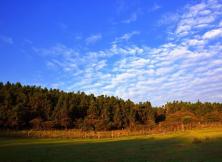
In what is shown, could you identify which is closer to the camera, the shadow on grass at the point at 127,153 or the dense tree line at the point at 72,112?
the shadow on grass at the point at 127,153

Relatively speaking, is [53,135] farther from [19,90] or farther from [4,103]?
[19,90]

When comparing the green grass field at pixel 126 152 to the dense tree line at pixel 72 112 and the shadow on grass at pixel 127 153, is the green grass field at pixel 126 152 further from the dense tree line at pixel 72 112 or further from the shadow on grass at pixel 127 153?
the dense tree line at pixel 72 112

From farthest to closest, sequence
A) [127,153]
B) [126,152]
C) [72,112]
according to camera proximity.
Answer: [72,112] < [126,152] < [127,153]

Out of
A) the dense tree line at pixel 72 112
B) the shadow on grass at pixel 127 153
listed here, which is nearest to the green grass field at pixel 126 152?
the shadow on grass at pixel 127 153

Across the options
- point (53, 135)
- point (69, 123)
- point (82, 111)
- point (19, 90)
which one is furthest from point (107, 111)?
point (53, 135)

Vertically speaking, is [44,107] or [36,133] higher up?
[44,107]

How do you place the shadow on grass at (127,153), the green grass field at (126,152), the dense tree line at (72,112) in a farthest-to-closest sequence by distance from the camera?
the dense tree line at (72,112) < the green grass field at (126,152) < the shadow on grass at (127,153)

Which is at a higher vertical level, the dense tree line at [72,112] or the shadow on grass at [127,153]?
the dense tree line at [72,112]

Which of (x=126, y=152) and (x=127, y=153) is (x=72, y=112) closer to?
(x=126, y=152)

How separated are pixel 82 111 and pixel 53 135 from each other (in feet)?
184

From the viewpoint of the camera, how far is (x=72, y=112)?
134375 millimetres

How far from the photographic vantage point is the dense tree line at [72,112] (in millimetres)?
113688

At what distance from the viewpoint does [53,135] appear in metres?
86.0

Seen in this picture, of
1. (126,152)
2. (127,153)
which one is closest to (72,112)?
(126,152)
